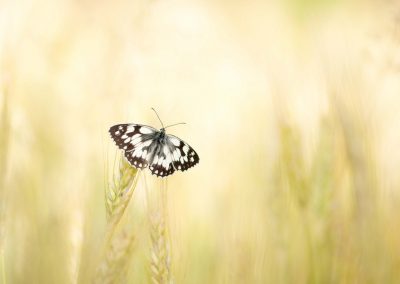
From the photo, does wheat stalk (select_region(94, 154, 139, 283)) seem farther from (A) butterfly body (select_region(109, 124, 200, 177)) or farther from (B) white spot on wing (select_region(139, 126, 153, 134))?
(B) white spot on wing (select_region(139, 126, 153, 134))

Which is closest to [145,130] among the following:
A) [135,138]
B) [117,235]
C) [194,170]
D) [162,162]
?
[135,138]

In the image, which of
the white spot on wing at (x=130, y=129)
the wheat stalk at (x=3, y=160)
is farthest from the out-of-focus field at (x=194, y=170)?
the white spot on wing at (x=130, y=129)

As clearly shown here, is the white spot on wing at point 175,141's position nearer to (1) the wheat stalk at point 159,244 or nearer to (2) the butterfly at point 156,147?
(2) the butterfly at point 156,147

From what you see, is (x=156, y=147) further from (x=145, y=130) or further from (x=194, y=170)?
(x=194, y=170)

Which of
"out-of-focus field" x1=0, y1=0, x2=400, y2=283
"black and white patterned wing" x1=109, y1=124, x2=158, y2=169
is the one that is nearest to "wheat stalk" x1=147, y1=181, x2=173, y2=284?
"out-of-focus field" x1=0, y1=0, x2=400, y2=283

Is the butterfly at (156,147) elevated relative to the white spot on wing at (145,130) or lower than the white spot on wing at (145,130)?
lower

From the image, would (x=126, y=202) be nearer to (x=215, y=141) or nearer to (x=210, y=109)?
(x=215, y=141)
